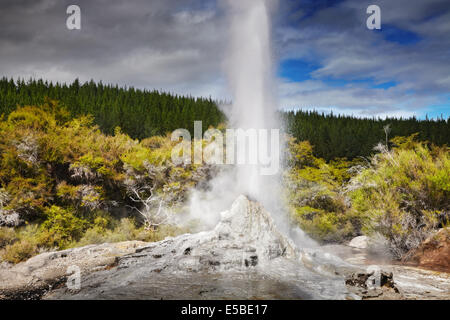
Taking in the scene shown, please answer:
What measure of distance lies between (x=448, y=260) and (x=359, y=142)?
33.7m

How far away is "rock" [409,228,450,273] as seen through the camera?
1034cm

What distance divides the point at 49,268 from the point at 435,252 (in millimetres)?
13955

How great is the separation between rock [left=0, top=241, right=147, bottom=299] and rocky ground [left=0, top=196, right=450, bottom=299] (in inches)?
1.1

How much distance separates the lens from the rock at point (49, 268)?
320 inches

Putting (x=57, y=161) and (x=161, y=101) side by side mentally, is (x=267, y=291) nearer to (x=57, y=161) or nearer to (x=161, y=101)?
(x=57, y=161)

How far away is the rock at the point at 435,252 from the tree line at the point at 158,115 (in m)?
18.7

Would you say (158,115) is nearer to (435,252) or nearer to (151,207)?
(151,207)

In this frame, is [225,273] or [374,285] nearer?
[374,285]

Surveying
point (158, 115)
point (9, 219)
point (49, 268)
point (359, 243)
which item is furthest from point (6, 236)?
point (158, 115)

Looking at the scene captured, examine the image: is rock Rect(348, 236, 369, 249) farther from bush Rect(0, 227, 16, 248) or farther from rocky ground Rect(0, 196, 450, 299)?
bush Rect(0, 227, 16, 248)

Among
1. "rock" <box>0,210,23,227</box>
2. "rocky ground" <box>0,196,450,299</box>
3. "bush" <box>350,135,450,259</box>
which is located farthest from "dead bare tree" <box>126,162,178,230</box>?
"bush" <box>350,135,450,259</box>

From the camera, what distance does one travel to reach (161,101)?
5788 centimetres

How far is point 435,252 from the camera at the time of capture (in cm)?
1091
